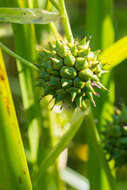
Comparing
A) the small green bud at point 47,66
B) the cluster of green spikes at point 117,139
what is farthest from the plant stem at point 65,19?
the cluster of green spikes at point 117,139

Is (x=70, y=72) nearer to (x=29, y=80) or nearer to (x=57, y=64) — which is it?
(x=57, y=64)

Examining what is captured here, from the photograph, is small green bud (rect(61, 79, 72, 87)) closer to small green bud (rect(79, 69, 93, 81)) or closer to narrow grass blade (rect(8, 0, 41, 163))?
small green bud (rect(79, 69, 93, 81))

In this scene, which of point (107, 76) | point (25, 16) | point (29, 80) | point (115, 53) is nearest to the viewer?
point (25, 16)

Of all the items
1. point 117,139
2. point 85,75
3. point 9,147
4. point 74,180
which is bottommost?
point 74,180

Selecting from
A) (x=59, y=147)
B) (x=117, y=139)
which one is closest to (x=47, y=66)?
(x=59, y=147)

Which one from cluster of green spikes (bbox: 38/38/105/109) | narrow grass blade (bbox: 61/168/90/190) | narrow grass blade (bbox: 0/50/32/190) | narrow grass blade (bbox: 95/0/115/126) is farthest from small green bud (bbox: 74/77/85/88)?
narrow grass blade (bbox: 61/168/90/190)
